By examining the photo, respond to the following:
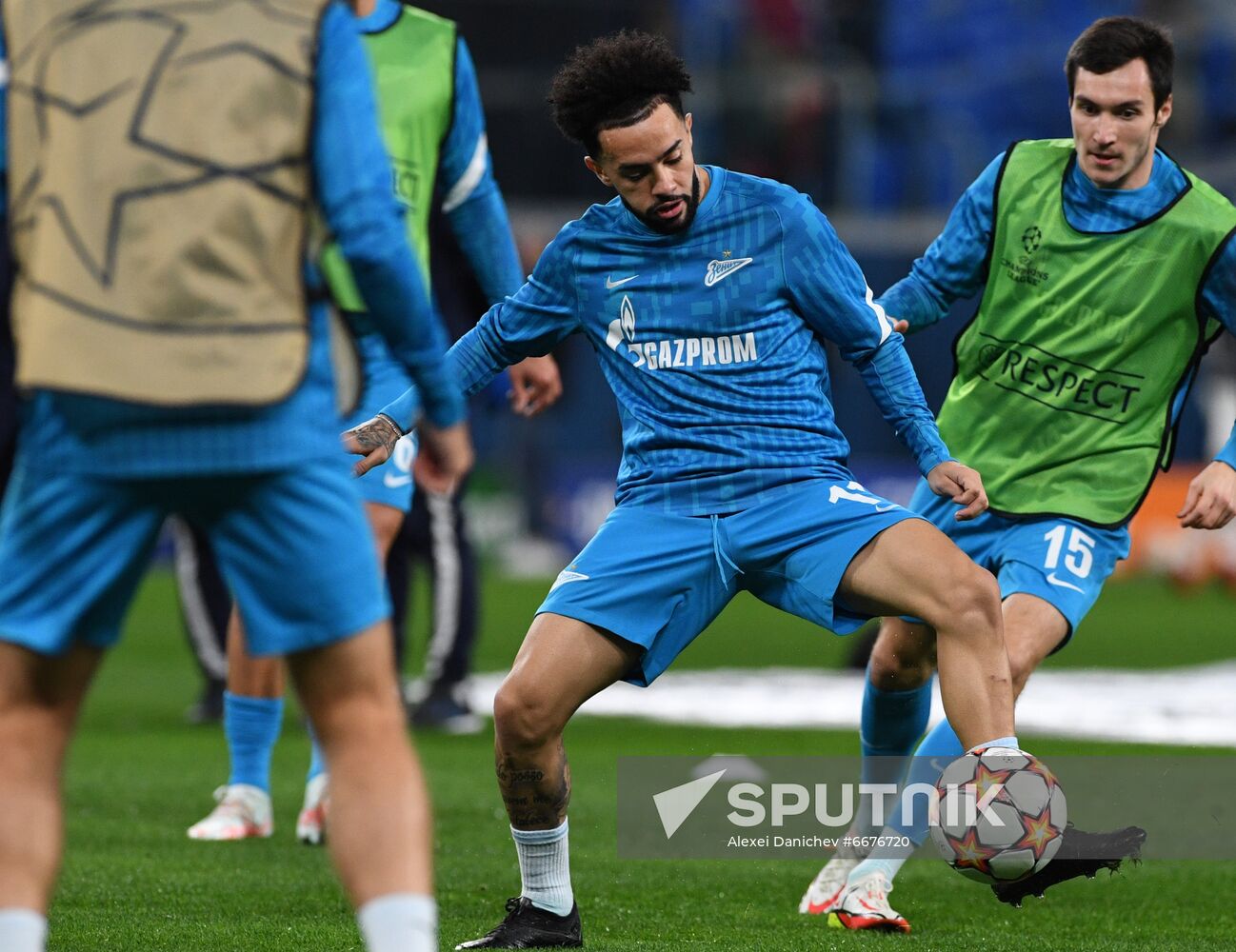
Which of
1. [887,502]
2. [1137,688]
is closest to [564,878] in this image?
[887,502]

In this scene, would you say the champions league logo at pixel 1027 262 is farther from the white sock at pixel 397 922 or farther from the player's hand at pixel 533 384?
the white sock at pixel 397 922

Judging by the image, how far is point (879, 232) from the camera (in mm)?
19922

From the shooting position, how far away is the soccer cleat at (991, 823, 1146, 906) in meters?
4.41

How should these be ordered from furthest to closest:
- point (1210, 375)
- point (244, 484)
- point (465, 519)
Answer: point (1210, 375) → point (465, 519) → point (244, 484)

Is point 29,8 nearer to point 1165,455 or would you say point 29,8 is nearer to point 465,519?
point 1165,455

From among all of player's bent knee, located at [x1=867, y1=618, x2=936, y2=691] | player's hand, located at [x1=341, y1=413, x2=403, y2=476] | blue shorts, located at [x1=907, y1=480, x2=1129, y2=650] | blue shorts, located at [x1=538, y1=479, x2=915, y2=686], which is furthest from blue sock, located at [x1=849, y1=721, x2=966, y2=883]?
player's hand, located at [x1=341, y1=413, x2=403, y2=476]

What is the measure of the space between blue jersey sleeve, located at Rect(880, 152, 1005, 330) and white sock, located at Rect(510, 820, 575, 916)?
1.76m

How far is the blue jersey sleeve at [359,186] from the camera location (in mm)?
2967

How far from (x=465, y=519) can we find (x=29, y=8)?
6.10m

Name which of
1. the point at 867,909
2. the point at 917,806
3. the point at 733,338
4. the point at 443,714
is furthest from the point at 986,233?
the point at 443,714

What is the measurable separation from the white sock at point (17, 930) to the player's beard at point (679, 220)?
2295 millimetres

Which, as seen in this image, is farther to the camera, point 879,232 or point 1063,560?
point 879,232

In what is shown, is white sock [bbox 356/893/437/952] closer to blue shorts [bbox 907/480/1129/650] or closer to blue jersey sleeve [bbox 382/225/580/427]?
blue jersey sleeve [bbox 382/225/580/427]

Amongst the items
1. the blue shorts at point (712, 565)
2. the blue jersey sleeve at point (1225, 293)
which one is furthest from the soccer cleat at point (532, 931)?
the blue jersey sleeve at point (1225, 293)
